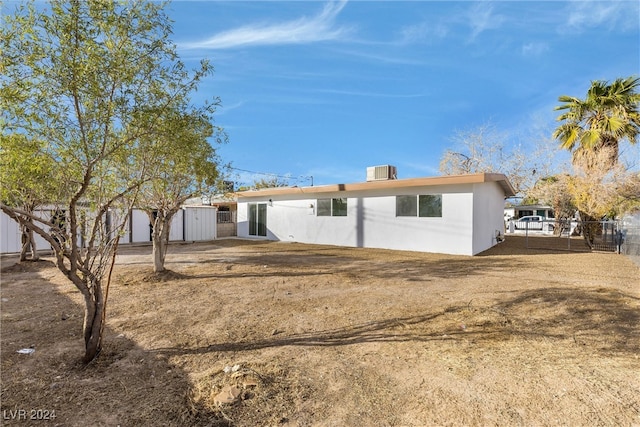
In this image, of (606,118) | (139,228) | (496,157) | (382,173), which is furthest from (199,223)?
(496,157)

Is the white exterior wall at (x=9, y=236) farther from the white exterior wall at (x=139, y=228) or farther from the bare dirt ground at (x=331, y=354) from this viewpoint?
the bare dirt ground at (x=331, y=354)

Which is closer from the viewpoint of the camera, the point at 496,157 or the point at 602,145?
the point at 602,145

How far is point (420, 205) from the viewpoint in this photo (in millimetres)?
12625

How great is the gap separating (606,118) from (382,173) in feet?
30.6

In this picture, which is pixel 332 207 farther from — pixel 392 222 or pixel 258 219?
pixel 258 219

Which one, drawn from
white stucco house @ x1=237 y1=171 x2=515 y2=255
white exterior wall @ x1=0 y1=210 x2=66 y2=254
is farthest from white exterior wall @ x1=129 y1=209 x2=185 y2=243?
white stucco house @ x1=237 y1=171 x2=515 y2=255

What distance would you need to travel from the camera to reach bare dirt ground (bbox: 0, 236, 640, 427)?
247 centimetres

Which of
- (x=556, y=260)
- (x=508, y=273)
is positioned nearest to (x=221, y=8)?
(x=508, y=273)

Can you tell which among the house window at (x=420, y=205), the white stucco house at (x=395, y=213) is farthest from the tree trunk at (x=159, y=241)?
the house window at (x=420, y=205)

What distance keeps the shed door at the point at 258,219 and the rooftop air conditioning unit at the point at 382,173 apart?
6890 millimetres

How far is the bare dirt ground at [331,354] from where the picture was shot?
2.47 m

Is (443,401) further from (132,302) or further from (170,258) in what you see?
(170,258)

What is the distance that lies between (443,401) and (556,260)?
396 inches

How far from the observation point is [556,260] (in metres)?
10.2
